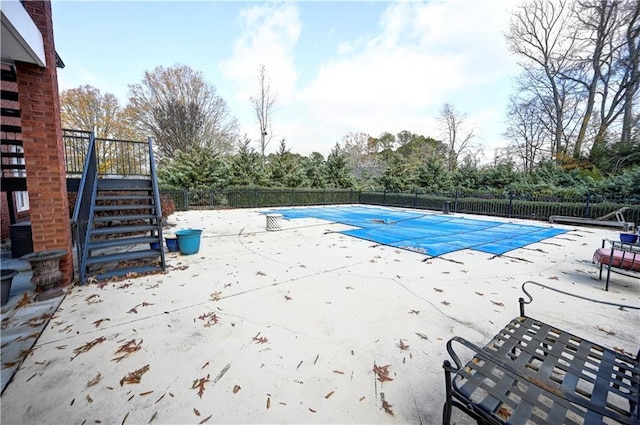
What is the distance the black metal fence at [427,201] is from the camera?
10.4m

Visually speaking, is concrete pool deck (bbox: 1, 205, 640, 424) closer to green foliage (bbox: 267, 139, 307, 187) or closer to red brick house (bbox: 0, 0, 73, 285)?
red brick house (bbox: 0, 0, 73, 285)

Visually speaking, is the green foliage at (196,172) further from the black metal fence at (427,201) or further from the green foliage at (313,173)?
the green foliage at (313,173)

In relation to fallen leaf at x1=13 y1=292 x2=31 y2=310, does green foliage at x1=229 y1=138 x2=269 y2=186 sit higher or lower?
higher

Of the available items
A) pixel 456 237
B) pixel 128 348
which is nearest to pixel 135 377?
pixel 128 348

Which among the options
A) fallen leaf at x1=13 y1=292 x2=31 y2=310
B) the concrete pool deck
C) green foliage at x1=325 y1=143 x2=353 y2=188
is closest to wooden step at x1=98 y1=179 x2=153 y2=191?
the concrete pool deck

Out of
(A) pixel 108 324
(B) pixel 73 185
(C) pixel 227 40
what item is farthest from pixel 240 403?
(C) pixel 227 40

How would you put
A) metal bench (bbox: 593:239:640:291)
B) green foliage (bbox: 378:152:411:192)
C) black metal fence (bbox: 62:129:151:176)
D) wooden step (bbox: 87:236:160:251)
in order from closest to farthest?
1. metal bench (bbox: 593:239:640:291)
2. wooden step (bbox: 87:236:160:251)
3. black metal fence (bbox: 62:129:151:176)
4. green foliage (bbox: 378:152:411:192)

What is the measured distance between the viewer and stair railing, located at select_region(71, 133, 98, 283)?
3.69 meters

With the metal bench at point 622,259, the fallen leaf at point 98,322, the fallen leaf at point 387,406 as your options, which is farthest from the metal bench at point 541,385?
the fallen leaf at point 98,322

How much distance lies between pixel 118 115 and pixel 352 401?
24438mm

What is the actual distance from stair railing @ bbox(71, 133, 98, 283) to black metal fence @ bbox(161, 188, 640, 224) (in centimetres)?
881

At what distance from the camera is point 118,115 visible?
1897 centimetres

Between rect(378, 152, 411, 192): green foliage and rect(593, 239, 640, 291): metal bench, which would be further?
rect(378, 152, 411, 192): green foliage

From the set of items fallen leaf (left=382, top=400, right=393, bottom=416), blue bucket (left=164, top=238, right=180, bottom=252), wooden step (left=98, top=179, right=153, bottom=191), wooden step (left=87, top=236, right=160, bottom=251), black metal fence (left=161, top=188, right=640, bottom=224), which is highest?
wooden step (left=98, top=179, right=153, bottom=191)
